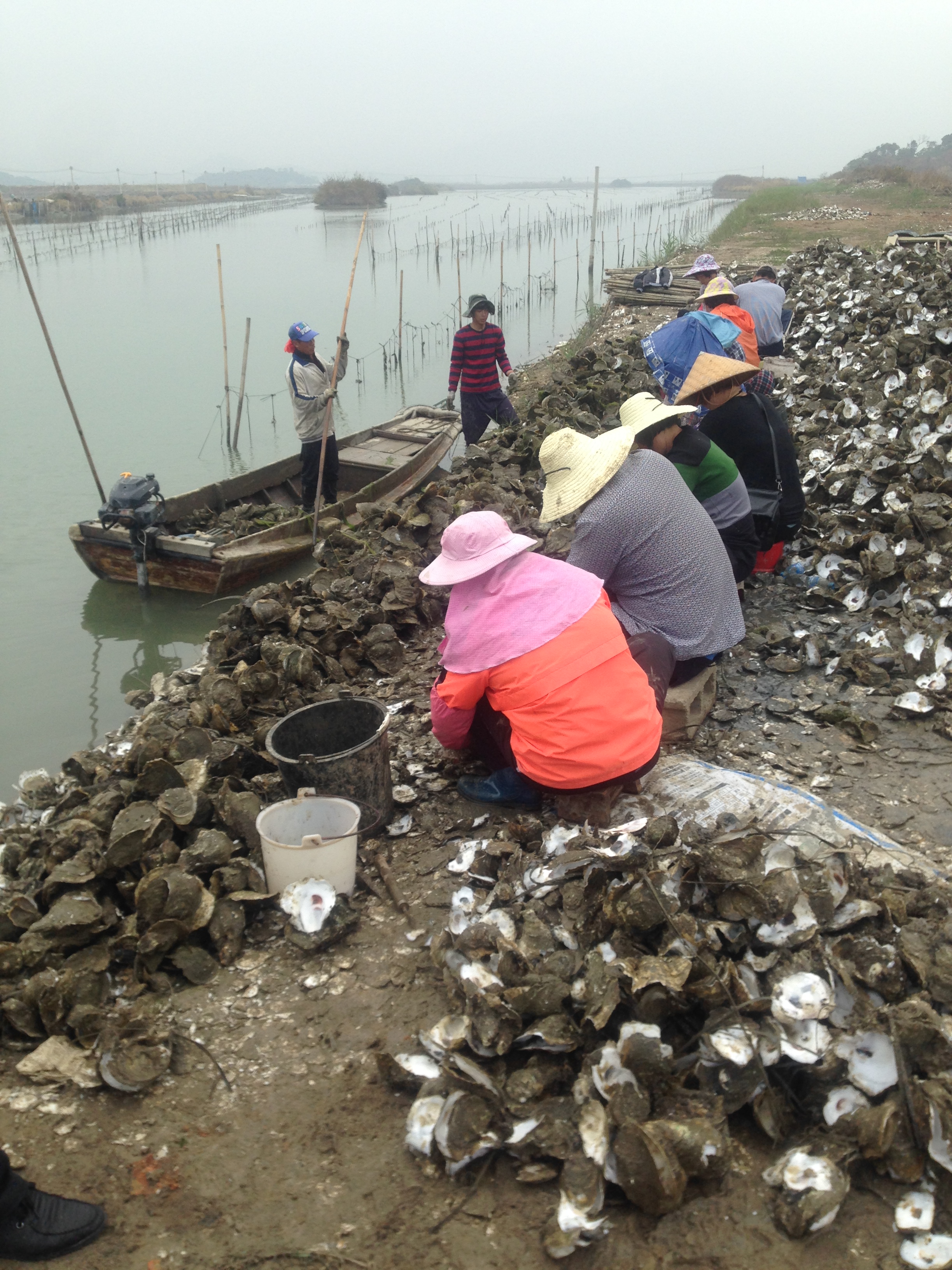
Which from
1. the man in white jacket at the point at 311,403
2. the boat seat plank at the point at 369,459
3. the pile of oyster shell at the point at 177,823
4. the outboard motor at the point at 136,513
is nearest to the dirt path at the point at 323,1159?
the pile of oyster shell at the point at 177,823

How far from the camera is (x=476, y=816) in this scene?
337 cm

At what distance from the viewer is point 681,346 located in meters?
4.76

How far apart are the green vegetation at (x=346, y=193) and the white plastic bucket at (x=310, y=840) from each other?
67772mm

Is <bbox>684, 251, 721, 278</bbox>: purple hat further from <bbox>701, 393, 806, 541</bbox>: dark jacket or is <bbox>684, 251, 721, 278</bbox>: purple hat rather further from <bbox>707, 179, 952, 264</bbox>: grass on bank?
<bbox>707, 179, 952, 264</bbox>: grass on bank

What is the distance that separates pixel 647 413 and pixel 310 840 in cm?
238

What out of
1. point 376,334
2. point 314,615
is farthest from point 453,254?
point 314,615

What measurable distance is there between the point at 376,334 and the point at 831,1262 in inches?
787

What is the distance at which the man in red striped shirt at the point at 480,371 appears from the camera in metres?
9.01

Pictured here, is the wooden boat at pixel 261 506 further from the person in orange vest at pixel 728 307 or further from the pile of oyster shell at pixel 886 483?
the pile of oyster shell at pixel 886 483

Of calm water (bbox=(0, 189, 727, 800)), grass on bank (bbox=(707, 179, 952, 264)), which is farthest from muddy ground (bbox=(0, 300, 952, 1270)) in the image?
grass on bank (bbox=(707, 179, 952, 264))

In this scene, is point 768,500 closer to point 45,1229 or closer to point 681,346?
point 681,346

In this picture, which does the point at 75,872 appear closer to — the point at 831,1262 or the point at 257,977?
the point at 257,977

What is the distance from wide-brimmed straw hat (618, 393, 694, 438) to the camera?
385 cm

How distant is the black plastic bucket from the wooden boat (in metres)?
4.07
